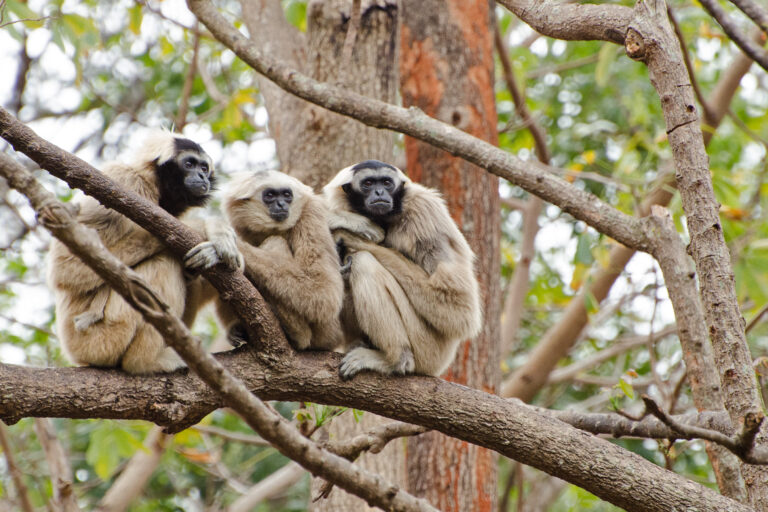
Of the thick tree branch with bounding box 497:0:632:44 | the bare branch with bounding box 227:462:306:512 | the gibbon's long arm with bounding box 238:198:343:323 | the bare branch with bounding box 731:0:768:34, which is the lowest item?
the bare branch with bounding box 227:462:306:512

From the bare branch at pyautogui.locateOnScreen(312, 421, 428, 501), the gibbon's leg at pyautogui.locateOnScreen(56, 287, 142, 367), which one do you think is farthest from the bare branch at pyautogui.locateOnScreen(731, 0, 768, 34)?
the gibbon's leg at pyautogui.locateOnScreen(56, 287, 142, 367)

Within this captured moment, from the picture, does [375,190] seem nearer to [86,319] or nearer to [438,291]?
[438,291]

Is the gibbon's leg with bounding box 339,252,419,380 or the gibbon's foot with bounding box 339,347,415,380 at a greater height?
the gibbon's leg with bounding box 339,252,419,380

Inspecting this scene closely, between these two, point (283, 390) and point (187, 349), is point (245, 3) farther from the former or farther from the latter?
point (187, 349)

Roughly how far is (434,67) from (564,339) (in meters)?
3.65

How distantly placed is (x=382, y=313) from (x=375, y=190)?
1.09 m

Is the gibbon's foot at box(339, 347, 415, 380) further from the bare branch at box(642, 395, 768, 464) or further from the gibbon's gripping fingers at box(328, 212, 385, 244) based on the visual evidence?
the bare branch at box(642, 395, 768, 464)

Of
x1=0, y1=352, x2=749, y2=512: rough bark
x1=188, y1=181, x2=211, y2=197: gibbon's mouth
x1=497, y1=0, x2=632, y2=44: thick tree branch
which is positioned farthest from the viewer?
x1=188, y1=181, x2=211, y2=197: gibbon's mouth

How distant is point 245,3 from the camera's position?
9.57m

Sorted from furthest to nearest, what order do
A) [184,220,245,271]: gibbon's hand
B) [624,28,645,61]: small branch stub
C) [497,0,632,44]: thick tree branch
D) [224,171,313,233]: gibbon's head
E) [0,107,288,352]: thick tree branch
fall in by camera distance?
[224,171,313,233]: gibbon's head < [497,0,632,44]: thick tree branch < [624,28,645,61]: small branch stub < [184,220,245,271]: gibbon's hand < [0,107,288,352]: thick tree branch

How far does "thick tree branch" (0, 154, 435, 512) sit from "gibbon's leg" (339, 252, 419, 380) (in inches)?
80.2

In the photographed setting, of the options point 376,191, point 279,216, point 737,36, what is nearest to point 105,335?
point 279,216

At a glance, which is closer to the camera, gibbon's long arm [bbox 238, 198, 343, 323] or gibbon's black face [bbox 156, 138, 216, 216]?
gibbon's long arm [bbox 238, 198, 343, 323]

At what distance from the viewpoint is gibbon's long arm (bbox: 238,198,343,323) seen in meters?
5.23
